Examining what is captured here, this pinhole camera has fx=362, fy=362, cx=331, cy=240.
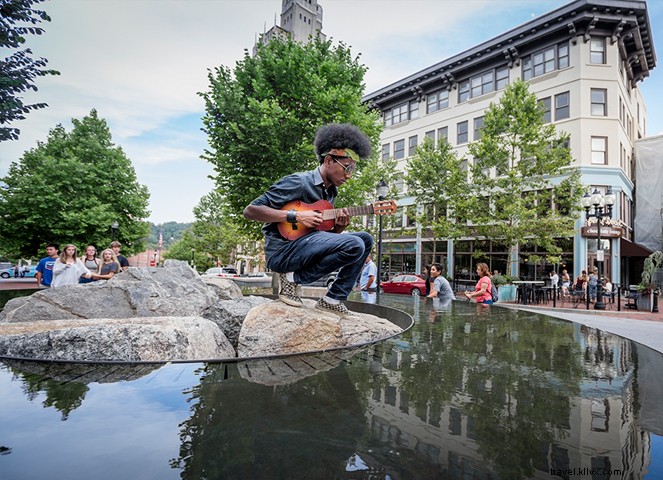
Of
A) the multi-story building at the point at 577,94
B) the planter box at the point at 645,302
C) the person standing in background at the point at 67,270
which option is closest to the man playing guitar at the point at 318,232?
the person standing in background at the point at 67,270

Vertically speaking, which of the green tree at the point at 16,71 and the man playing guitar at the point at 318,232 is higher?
the green tree at the point at 16,71

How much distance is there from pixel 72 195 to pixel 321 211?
27268mm

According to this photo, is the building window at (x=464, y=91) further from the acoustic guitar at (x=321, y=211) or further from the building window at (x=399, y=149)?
the acoustic guitar at (x=321, y=211)

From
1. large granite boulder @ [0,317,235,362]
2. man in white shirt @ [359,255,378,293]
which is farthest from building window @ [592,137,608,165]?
large granite boulder @ [0,317,235,362]

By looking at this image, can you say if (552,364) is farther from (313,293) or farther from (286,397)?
(313,293)

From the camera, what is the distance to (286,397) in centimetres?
128

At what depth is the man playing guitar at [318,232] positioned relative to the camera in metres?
2.51

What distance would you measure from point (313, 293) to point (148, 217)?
2438 centimetres

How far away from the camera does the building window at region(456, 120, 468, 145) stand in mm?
30203

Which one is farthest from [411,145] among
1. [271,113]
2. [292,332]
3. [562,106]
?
[292,332]

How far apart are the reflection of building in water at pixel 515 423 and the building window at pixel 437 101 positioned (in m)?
33.6

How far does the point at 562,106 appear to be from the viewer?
25.1 meters

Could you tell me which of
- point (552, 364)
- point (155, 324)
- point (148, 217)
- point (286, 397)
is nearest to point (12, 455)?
point (286, 397)

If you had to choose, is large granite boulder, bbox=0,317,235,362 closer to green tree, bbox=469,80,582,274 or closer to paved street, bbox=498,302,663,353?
paved street, bbox=498,302,663,353
